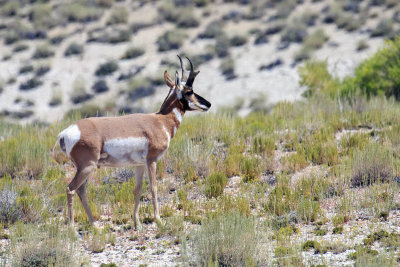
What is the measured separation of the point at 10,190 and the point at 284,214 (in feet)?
14.8

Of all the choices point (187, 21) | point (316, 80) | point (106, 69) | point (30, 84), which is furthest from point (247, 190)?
point (187, 21)

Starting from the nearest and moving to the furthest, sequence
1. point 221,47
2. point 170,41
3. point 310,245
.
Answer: point 310,245 → point 221,47 → point 170,41

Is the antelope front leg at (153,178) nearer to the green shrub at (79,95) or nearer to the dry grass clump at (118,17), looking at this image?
the green shrub at (79,95)

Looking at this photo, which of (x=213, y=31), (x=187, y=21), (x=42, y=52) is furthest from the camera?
(x=187, y=21)

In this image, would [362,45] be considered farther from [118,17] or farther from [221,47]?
[118,17]

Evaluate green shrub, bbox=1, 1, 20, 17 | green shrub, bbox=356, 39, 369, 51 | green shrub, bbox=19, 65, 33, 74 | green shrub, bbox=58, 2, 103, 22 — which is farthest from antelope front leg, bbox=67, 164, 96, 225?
green shrub, bbox=1, 1, 20, 17

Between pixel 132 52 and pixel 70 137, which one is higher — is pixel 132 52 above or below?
below

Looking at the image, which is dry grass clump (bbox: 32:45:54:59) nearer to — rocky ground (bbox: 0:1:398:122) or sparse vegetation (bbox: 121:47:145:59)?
rocky ground (bbox: 0:1:398:122)

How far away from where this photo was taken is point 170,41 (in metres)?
31.8

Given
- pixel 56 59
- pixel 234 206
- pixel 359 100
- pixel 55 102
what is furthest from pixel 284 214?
pixel 56 59

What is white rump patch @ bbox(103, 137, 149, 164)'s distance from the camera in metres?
8.02

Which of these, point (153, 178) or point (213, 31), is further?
point (213, 31)

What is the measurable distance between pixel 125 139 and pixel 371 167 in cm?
450

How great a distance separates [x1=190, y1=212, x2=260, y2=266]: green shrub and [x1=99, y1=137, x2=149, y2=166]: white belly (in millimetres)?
1767
